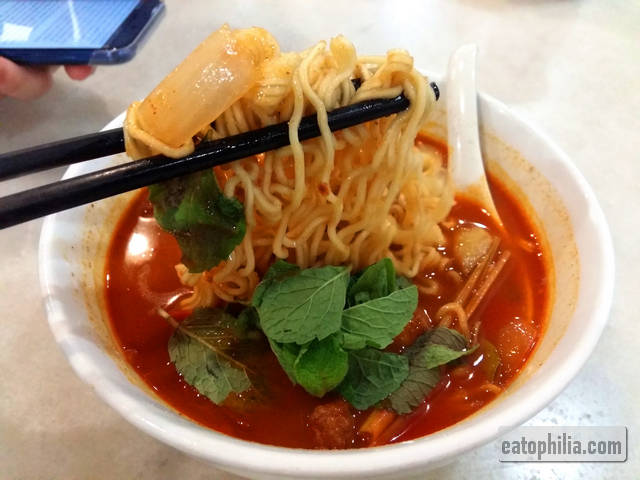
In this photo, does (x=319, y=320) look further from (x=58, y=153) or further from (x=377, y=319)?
(x=58, y=153)

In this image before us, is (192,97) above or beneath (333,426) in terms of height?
above

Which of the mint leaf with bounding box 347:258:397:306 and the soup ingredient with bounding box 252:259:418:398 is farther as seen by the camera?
the mint leaf with bounding box 347:258:397:306

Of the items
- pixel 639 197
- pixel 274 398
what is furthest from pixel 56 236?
pixel 639 197

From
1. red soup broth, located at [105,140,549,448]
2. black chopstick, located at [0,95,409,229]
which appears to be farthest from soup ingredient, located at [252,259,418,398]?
black chopstick, located at [0,95,409,229]

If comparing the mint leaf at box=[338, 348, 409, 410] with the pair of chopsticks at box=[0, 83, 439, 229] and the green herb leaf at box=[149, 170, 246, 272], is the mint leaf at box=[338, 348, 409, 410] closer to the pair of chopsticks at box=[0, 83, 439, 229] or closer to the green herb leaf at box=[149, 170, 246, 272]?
the green herb leaf at box=[149, 170, 246, 272]

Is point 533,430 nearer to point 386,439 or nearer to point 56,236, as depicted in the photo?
point 386,439

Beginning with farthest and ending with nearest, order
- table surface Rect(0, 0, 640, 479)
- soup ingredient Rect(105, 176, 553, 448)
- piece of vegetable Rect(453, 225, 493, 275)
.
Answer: piece of vegetable Rect(453, 225, 493, 275), table surface Rect(0, 0, 640, 479), soup ingredient Rect(105, 176, 553, 448)

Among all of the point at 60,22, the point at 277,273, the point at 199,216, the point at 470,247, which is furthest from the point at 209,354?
the point at 60,22
